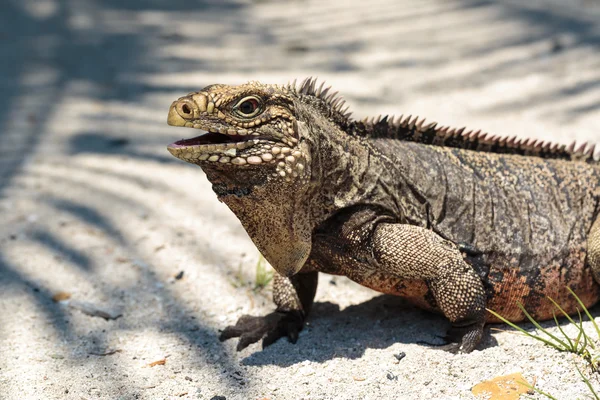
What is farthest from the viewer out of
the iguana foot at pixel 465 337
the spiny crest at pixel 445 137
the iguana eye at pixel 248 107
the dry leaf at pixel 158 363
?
the spiny crest at pixel 445 137

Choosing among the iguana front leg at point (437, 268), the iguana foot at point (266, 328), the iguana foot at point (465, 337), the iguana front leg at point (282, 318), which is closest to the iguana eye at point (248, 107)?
the iguana front leg at point (437, 268)

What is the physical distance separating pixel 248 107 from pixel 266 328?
1591 mm

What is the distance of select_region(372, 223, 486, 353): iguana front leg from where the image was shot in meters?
3.83

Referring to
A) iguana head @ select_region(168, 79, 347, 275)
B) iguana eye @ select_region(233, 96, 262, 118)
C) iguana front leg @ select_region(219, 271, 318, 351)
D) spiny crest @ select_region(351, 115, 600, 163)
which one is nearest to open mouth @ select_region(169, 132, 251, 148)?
iguana head @ select_region(168, 79, 347, 275)

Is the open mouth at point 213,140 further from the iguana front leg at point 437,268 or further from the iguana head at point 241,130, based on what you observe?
the iguana front leg at point 437,268

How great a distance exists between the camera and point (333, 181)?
3.86 m

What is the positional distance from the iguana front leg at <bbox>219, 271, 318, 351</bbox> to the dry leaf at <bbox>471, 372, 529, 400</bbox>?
4.18ft

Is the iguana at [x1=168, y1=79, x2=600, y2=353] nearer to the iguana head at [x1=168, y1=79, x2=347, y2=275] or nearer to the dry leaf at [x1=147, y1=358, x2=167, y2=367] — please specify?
the iguana head at [x1=168, y1=79, x2=347, y2=275]

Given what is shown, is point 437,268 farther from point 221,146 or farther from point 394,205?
point 221,146

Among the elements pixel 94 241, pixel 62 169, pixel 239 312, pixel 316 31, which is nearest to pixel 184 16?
pixel 316 31

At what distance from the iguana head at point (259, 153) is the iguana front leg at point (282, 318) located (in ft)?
2.52

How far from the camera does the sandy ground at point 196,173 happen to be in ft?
12.9

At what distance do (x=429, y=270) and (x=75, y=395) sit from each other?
2.07 metres

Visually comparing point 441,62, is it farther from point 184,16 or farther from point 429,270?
point 429,270
